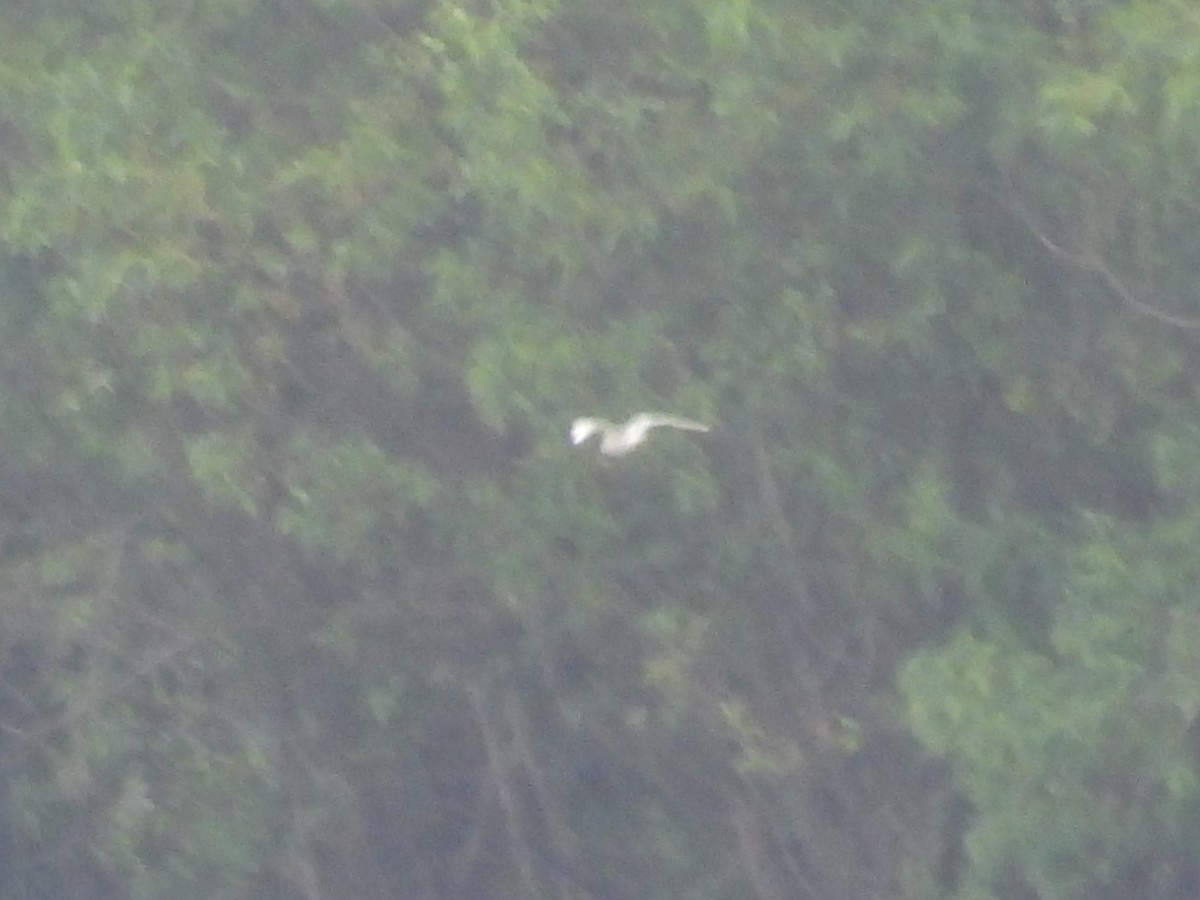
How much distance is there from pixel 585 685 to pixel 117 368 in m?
2.00

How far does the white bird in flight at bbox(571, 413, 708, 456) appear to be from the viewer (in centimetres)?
818

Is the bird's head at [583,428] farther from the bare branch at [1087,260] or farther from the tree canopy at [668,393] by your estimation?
the bare branch at [1087,260]

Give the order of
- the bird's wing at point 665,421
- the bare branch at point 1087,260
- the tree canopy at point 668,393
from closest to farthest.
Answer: the bird's wing at point 665,421 < the tree canopy at point 668,393 < the bare branch at point 1087,260

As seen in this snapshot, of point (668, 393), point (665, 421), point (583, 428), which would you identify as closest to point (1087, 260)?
point (668, 393)

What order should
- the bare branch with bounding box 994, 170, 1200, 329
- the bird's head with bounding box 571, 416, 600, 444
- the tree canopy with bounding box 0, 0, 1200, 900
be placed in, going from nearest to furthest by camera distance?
the bird's head with bounding box 571, 416, 600, 444 < the tree canopy with bounding box 0, 0, 1200, 900 < the bare branch with bounding box 994, 170, 1200, 329

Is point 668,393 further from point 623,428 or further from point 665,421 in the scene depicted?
point 665,421

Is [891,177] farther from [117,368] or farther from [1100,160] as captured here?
[117,368]

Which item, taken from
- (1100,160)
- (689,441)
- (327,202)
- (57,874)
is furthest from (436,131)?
(57,874)

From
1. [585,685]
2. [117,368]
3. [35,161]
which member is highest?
[35,161]

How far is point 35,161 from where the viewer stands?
920 centimetres

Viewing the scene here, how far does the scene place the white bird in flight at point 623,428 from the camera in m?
8.18

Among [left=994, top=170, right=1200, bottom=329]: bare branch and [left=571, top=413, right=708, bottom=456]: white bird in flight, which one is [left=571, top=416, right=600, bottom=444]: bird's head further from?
[left=994, top=170, right=1200, bottom=329]: bare branch

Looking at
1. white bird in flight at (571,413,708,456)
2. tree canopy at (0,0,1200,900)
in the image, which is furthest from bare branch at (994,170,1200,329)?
white bird in flight at (571,413,708,456)

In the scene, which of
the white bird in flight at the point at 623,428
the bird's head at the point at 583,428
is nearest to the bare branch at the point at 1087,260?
the white bird in flight at the point at 623,428
